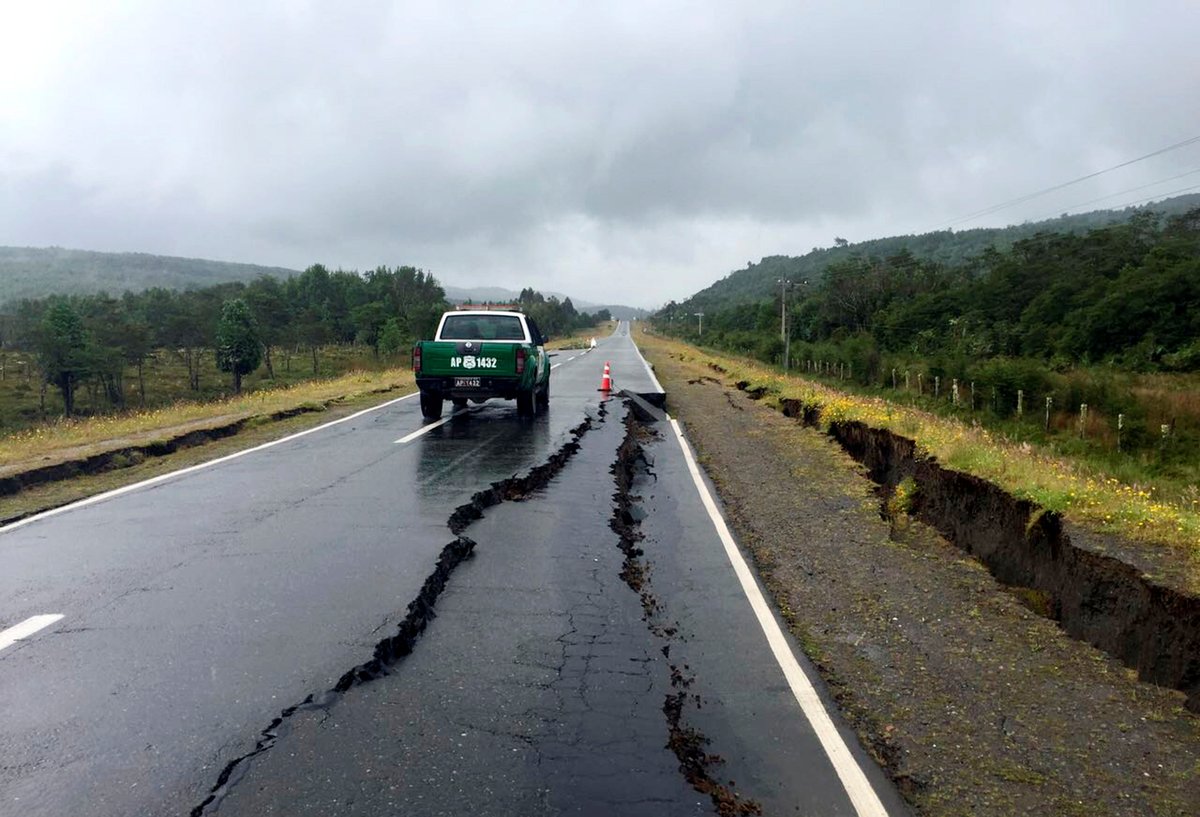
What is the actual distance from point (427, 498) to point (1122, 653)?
6165mm

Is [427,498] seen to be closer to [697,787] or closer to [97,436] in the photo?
[697,787]

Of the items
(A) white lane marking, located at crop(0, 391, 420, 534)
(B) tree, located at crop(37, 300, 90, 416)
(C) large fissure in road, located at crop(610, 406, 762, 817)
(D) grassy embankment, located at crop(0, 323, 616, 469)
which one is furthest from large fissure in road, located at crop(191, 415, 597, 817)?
(B) tree, located at crop(37, 300, 90, 416)

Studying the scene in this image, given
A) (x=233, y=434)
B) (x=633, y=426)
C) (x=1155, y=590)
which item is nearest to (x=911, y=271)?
(x=633, y=426)

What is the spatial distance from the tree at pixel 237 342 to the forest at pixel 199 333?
10 cm

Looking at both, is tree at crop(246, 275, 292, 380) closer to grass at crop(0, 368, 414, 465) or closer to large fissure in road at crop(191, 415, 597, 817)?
grass at crop(0, 368, 414, 465)

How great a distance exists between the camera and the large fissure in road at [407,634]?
11.1ft

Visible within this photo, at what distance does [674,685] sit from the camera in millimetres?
4441

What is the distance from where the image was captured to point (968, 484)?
28.0 ft

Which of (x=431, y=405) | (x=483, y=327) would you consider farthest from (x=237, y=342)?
(x=431, y=405)

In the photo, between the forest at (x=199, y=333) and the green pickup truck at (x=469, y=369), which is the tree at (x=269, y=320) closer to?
the forest at (x=199, y=333)

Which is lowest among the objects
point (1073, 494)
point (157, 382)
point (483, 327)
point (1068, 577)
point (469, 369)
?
point (157, 382)

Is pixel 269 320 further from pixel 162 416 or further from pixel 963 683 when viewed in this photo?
pixel 963 683

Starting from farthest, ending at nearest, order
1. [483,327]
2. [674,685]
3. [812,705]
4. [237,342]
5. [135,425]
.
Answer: [237,342] → [483,327] → [135,425] → [674,685] → [812,705]

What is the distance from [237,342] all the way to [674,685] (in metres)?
85.3
